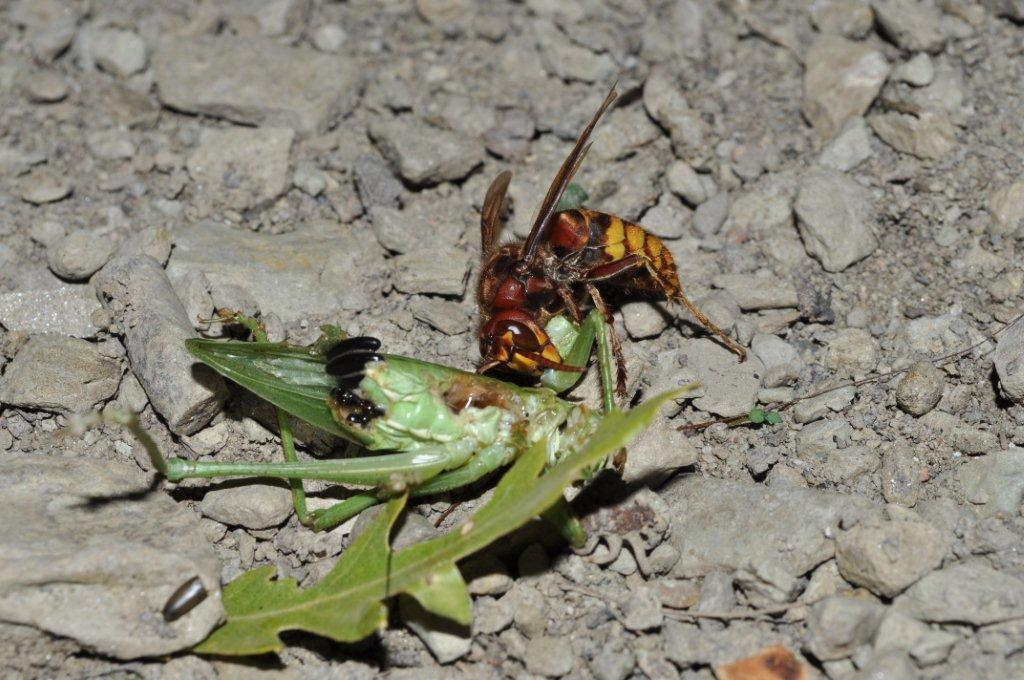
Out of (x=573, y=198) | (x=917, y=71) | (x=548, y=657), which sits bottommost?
(x=548, y=657)

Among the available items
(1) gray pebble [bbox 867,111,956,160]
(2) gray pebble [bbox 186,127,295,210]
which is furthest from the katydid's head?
(1) gray pebble [bbox 867,111,956,160]

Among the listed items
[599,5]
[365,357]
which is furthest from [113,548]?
[599,5]

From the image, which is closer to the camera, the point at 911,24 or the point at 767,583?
the point at 767,583

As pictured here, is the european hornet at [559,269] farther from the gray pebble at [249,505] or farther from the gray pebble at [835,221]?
the gray pebble at [249,505]

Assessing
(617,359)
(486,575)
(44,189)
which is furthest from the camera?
(44,189)

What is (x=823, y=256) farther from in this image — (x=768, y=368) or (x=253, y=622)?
(x=253, y=622)

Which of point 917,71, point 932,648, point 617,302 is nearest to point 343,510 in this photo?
point 617,302

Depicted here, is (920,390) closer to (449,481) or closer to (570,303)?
(570,303)

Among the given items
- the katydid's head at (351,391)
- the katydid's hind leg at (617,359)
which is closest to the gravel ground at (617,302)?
the katydid's hind leg at (617,359)
